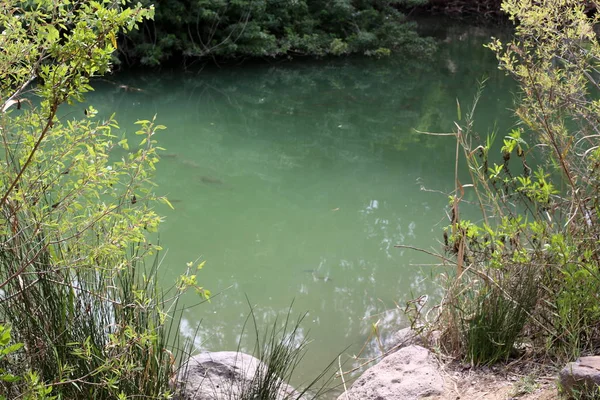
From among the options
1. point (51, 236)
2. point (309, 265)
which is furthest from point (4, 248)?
point (309, 265)

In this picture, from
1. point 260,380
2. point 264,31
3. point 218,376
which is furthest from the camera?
point 264,31

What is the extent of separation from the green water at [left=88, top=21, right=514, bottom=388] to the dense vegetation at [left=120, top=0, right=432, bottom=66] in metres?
0.37

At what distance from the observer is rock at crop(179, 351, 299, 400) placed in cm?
255

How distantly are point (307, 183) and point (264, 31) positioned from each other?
531 cm

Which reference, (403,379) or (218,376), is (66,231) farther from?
(403,379)

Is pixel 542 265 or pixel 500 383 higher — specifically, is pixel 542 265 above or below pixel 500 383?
above

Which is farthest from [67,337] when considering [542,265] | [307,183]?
[307,183]

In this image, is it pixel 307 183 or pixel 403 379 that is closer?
pixel 403 379

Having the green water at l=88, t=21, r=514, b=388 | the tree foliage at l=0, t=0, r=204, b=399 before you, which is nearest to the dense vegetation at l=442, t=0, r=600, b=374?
the green water at l=88, t=21, r=514, b=388

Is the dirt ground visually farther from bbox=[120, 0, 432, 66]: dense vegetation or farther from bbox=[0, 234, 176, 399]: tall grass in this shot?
bbox=[120, 0, 432, 66]: dense vegetation

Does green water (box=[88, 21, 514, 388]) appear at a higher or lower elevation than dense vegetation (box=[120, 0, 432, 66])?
lower

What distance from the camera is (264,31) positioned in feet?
35.0

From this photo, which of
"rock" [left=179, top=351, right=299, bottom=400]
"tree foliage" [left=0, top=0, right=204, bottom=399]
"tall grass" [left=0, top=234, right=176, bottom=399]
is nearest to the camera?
"tree foliage" [left=0, top=0, right=204, bottom=399]

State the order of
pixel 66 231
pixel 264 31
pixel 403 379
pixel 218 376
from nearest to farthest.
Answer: pixel 66 231 → pixel 403 379 → pixel 218 376 → pixel 264 31
